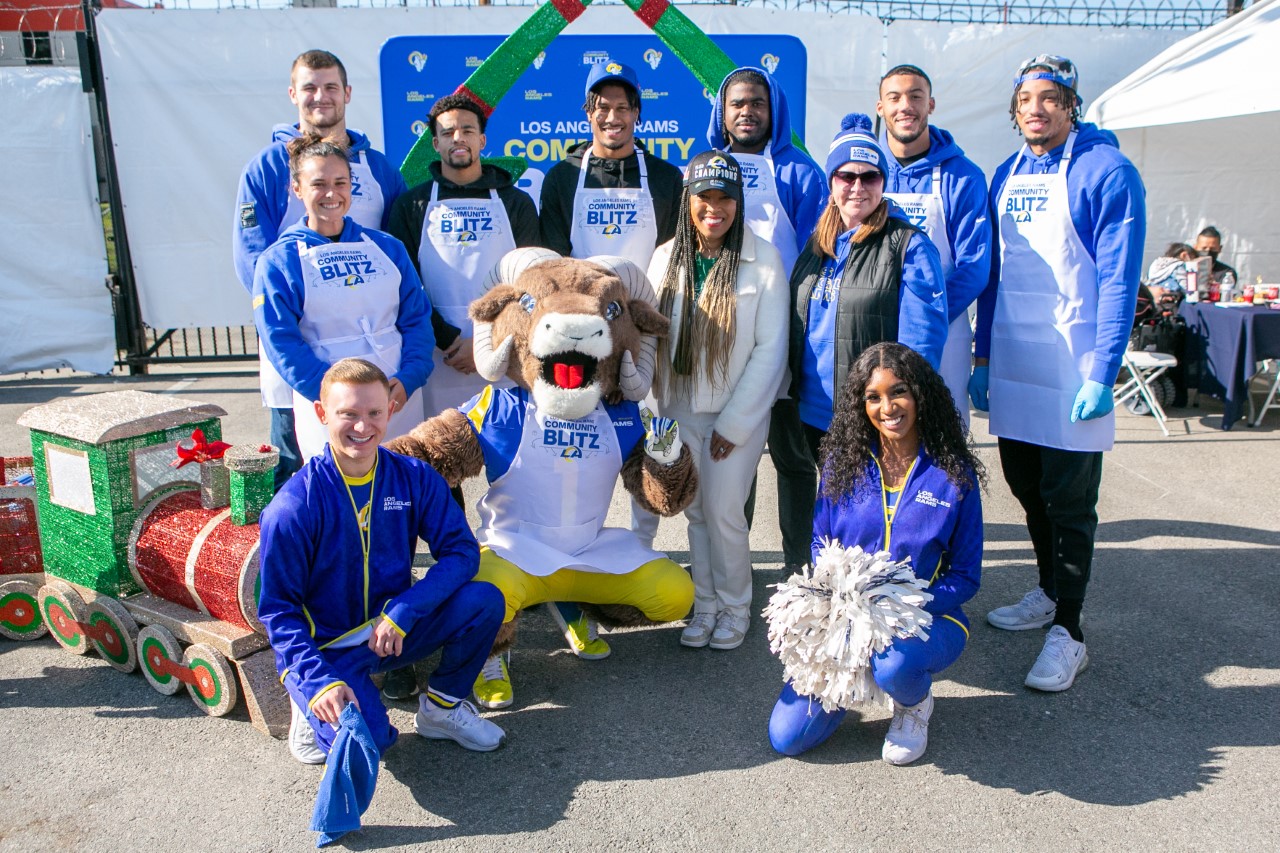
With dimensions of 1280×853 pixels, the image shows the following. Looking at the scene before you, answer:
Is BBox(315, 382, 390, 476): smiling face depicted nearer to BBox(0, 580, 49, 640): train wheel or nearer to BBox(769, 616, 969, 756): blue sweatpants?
BBox(769, 616, 969, 756): blue sweatpants

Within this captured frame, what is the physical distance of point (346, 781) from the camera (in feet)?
8.23

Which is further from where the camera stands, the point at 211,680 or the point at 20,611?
the point at 20,611

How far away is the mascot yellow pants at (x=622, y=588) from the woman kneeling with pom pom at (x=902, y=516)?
574 millimetres

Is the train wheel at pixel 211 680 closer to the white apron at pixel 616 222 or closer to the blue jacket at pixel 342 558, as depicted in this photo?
the blue jacket at pixel 342 558

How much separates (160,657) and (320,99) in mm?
2180

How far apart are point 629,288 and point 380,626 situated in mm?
1466

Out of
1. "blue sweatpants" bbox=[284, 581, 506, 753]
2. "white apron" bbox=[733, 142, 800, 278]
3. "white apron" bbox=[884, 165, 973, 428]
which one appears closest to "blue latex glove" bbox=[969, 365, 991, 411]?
"white apron" bbox=[884, 165, 973, 428]

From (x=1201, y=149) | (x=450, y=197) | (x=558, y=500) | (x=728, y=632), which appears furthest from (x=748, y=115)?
(x=1201, y=149)

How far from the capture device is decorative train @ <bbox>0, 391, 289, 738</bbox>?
3102 millimetres

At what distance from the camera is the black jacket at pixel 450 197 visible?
13.1ft

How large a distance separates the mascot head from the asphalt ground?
103cm

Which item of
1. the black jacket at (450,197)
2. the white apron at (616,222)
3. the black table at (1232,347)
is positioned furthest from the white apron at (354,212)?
the black table at (1232,347)

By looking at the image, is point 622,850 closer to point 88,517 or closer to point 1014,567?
point 88,517

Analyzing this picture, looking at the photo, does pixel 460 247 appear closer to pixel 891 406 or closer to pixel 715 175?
pixel 715 175
